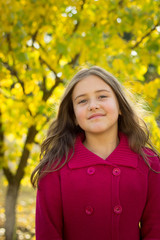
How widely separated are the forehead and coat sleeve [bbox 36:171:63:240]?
1.70 ft

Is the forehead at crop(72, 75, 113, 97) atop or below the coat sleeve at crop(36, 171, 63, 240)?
atop

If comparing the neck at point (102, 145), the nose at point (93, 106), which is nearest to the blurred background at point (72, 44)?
the neck at point (102, 145)

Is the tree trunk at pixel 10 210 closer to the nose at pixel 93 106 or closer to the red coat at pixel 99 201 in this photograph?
the red coat at pixel 99 201

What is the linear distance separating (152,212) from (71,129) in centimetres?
74

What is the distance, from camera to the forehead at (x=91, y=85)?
6.16 ft

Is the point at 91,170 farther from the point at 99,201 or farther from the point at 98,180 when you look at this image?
the point at 99,201

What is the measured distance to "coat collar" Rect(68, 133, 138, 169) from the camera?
5.96 ft

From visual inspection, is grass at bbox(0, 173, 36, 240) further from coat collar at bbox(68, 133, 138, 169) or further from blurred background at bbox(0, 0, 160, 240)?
coat collar at bbox(68, 133, 138, 169)

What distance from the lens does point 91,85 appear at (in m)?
1.89

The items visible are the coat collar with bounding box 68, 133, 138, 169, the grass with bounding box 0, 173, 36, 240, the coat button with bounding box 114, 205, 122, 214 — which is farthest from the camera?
the grass with bounding box 0, 173, 36, 240

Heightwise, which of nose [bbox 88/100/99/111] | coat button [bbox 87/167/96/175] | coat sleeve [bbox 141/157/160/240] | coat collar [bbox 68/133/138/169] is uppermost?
nose [bbox 88/100/99/111]

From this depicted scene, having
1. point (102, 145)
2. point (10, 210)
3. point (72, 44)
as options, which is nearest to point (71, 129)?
point (102, 145)

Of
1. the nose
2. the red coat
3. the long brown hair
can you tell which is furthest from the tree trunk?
the nose

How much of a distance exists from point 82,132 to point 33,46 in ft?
5.32
